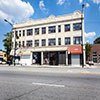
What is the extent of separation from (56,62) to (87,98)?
21.9m

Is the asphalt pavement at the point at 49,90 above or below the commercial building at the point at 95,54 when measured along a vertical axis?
below

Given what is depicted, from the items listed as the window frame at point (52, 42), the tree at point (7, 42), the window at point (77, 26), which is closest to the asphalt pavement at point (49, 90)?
the window at point (77, 26)

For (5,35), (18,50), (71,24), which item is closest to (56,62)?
(71,24)

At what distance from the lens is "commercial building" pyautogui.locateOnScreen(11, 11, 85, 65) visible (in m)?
24.0

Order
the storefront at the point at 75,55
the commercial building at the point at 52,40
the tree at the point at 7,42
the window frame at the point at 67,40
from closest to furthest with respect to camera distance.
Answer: the storefront at the point at 75,55 → the commercial building at the point at 52,40 → the window frame at the point at 67,40 → the tree at the point at 7,42

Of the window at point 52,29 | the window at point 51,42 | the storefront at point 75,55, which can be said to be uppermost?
the window at point 52,29

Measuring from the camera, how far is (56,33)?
25.9 metres

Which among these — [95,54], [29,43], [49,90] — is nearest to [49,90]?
[49,90]

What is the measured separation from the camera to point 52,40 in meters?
26.2

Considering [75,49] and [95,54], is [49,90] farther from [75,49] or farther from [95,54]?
[95,54]

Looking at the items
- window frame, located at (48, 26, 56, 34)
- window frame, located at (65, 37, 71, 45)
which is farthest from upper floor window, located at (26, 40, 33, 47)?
window frame, located at (65, 37, 71, 45)

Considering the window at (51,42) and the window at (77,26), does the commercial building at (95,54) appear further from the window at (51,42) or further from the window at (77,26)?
the window at (51,42)

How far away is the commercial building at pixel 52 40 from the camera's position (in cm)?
2395

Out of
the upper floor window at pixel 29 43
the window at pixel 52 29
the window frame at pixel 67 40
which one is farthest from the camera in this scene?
the upper floor window at pixel 29 43
